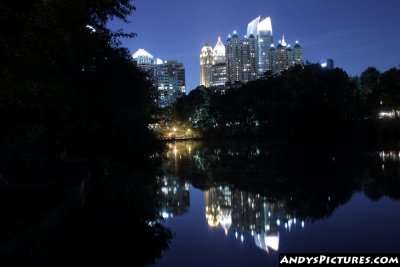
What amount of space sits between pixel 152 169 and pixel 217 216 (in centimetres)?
1453

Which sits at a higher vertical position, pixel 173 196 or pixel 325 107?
pixel 325 107

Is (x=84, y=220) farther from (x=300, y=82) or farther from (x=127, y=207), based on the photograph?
(x=300, y=82)

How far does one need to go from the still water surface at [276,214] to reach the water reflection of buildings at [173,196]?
0.10ft

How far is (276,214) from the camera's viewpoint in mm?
12969

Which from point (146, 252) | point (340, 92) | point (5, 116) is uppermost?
point (340, 92)

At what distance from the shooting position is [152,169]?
89.4 ft

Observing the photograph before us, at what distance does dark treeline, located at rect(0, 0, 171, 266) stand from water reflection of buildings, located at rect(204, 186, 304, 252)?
1.78 m

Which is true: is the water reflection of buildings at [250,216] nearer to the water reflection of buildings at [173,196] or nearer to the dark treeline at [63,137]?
the water reflection of buildings at [173,196]

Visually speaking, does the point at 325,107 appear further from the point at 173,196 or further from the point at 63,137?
the point at 63,137

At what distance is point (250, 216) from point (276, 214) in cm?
76

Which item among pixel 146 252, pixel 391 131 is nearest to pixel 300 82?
pixel 391 131

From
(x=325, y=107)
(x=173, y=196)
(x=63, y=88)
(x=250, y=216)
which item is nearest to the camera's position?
(x=63, y=88)

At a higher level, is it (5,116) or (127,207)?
(5,116)

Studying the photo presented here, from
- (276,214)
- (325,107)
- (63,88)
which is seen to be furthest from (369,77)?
(63,88)
